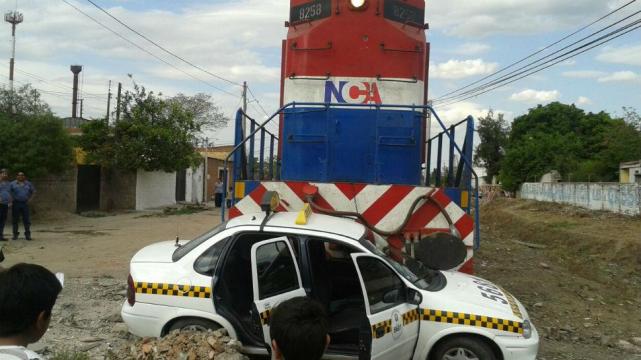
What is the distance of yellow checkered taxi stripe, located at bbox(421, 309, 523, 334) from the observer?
4617 mm

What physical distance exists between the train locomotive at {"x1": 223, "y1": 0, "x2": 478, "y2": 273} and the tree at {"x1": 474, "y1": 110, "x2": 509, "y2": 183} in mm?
51470

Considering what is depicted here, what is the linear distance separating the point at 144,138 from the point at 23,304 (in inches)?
851

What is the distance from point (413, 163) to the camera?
666cm

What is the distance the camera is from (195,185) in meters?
34.5

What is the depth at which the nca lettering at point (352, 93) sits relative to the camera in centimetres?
684

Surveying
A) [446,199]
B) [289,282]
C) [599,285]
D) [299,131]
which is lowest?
[599,285]

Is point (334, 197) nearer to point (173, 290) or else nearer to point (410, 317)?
point (410, 317)

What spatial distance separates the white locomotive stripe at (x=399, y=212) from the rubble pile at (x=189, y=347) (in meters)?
2.25

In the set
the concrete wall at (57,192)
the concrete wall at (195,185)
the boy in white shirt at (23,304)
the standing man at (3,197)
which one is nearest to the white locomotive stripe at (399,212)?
the boy in white shirt at (23,304)

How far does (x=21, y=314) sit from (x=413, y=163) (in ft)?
17.0

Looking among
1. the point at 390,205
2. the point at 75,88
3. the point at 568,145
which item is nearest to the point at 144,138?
the point at 390,205

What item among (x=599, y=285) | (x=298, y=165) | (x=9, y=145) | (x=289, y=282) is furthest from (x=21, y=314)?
(x=9, y=145)

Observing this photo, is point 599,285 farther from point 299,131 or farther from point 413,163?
point 299,131

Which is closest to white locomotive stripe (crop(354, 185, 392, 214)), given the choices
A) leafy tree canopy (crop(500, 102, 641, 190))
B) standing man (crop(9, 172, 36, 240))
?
standing man (crop(9, 172, 36, 240))
